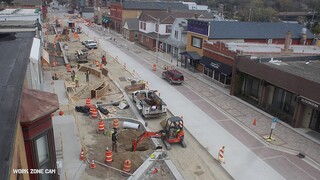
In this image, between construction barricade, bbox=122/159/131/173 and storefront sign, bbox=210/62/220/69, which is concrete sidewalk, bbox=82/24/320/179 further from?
construction barricade, bbox=122/159/131/173

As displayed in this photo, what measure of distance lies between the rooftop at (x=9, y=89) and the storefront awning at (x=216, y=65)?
2116 cm

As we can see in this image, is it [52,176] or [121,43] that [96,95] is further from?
[121,43]

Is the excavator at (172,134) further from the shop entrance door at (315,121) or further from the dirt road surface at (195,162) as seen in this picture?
the shop entrance door at (315,121)

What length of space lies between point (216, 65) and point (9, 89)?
27.5 meters

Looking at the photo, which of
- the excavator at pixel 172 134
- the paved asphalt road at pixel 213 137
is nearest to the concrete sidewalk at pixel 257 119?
the paved asphalt road at pixel 213 137

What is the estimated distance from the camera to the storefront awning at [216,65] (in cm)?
3181

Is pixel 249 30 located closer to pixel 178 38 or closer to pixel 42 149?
pixel 178 38

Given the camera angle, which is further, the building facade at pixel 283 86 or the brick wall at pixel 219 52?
the brick wall at pixel 219 52

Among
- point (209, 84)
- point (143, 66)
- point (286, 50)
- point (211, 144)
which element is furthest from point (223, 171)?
point (143, 66)

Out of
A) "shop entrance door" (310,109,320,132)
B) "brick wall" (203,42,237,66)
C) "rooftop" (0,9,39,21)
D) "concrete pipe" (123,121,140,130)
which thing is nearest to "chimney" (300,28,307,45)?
"brick wall" (203,42,237,66)

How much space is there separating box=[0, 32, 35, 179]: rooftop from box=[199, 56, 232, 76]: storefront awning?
2116cm

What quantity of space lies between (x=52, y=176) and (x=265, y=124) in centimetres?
1777

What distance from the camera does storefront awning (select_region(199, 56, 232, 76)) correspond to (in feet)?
104

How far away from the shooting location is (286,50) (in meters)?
34.0
